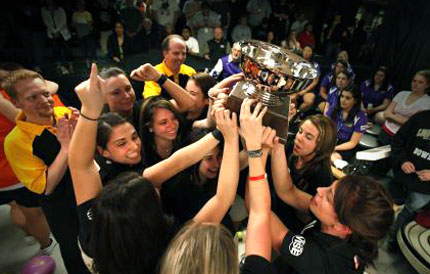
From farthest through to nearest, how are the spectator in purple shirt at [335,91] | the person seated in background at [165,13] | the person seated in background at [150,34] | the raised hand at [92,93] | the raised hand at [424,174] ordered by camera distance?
the person seated in background at [165,13] → the person seated in background at [150,34] → the spectator in purple shirt at [335,91] → the raised hand at [424,174] → the raised hand at [92,93]

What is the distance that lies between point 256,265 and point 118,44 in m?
4.87

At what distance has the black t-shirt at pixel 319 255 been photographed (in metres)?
1.01

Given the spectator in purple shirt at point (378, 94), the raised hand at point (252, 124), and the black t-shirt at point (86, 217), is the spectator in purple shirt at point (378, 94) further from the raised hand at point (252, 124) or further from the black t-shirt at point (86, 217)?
the black t-shirt at point (86, 217)

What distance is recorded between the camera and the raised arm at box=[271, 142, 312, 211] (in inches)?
50.6

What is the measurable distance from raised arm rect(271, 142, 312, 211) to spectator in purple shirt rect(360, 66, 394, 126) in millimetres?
3861

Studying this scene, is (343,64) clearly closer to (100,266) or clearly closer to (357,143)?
(357,143)

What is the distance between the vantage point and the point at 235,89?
116cm

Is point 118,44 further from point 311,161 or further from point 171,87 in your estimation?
point 311,161

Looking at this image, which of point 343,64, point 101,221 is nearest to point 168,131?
point 101,221

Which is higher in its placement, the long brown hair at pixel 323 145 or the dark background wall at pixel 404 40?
the dark background wall at pixel 404 40

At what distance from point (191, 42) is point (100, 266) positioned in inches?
212

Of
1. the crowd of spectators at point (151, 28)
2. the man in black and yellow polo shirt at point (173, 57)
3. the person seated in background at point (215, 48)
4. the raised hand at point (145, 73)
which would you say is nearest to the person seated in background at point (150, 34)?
the crowd of spectators at point (151, 28)

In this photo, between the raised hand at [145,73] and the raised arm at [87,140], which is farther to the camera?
the raised hand at [145,73]

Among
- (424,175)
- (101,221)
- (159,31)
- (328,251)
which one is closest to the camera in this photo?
(101,221)
